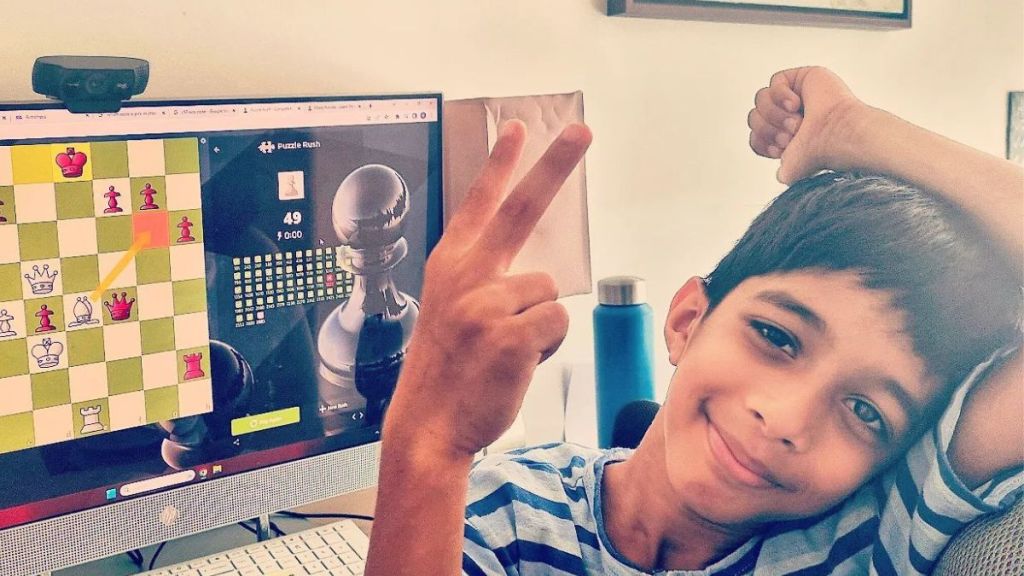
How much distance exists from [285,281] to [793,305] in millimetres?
386

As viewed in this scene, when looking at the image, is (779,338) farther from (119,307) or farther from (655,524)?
(119,307)

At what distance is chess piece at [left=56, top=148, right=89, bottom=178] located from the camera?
1.87ft

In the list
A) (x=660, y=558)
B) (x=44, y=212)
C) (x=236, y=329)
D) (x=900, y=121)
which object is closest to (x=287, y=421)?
(x=236, y=329)

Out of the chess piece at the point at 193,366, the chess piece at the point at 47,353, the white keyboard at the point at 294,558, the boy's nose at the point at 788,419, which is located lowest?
the white keyboard at the point at 294,558

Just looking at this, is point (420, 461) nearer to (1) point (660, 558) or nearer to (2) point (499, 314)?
(2) point (499, 314)

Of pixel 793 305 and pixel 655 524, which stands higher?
Result: pixel 793 305

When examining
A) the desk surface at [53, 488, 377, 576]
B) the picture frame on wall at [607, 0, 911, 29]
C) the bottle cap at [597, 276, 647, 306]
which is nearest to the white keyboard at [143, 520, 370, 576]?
the desk surface at [53, 488, 377, 576]

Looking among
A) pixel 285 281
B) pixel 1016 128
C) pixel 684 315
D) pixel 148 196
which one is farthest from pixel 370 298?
pixel 1016 128

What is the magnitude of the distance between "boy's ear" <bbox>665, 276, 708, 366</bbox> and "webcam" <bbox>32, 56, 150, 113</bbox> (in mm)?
363

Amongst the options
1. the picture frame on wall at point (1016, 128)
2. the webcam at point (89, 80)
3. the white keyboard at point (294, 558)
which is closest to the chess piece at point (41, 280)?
the webcam at point (89, 80)

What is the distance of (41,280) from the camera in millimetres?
575

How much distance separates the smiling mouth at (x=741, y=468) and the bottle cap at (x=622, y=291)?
256mm

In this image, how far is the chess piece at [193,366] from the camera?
63 centimetres

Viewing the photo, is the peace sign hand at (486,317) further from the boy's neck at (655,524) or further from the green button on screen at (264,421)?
the green button on screen at (264,421)
